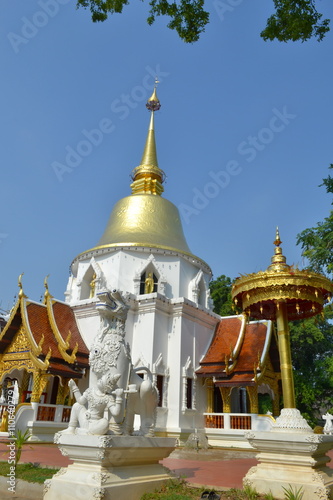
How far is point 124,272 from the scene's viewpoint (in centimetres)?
1828

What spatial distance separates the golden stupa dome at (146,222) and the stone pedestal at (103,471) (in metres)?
13.4

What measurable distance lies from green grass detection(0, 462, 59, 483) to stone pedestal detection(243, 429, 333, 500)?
315 centimetres

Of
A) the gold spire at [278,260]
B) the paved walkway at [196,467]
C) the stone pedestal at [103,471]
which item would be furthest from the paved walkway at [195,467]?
the gold spire at [278,260]

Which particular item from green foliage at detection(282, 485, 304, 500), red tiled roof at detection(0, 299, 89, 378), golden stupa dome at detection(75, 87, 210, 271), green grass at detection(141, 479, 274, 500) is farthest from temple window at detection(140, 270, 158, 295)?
green foliage at detection(282, 485, 304, 500)

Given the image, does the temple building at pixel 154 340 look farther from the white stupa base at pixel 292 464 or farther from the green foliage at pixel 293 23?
the green foliage at pixel 293 23

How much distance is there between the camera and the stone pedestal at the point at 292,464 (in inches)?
234

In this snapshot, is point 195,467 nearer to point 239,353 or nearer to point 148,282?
point 239,353

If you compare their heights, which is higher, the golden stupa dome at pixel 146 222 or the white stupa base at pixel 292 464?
the golden stupa dome at pixel 146 222

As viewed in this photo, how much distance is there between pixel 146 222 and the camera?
68.0 feet

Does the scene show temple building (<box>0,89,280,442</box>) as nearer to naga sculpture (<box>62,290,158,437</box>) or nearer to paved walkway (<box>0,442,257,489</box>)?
paved walkway (<box>0,442,257,489</box>)

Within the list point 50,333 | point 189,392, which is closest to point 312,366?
→ point 189,392

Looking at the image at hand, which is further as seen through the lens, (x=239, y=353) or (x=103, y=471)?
(x=239, y=353)

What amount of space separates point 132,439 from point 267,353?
1193 centimetres

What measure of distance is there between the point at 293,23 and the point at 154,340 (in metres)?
11.9
